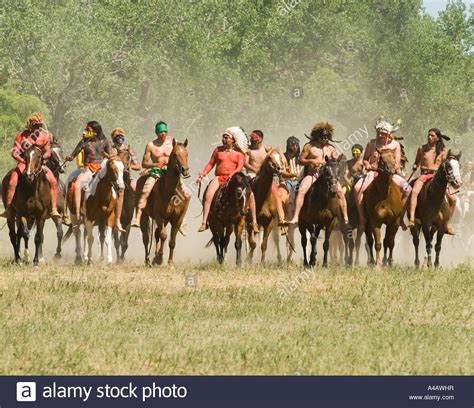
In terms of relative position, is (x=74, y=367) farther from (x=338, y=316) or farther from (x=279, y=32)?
(x=279, y=32)

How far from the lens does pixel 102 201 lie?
25.9 metres

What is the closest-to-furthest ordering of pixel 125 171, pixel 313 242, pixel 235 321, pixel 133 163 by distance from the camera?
pixel 235 321
pixel 313 242
pixel 125 171
pixel 133 163

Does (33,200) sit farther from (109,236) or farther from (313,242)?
(313,242)

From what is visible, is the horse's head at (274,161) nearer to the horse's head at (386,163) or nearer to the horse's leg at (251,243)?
the horse's leg at (251,243)

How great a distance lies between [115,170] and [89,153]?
2118 millimetres

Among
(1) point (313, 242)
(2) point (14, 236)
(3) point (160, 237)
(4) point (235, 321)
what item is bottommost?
(4) point (235, 321)

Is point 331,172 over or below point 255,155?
below

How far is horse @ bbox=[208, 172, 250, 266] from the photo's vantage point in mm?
24953

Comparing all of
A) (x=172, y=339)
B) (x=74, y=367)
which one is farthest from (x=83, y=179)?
(x=74, y=367)

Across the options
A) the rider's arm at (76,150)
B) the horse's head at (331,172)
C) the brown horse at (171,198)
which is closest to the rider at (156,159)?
the brown horse at (171,198)

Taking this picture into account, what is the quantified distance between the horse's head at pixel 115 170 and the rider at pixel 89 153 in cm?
112

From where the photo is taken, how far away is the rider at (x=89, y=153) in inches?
1049

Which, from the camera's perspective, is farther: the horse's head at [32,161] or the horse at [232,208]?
the horse at [232,208]

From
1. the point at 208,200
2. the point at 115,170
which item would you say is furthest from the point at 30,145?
the point at 208,200
